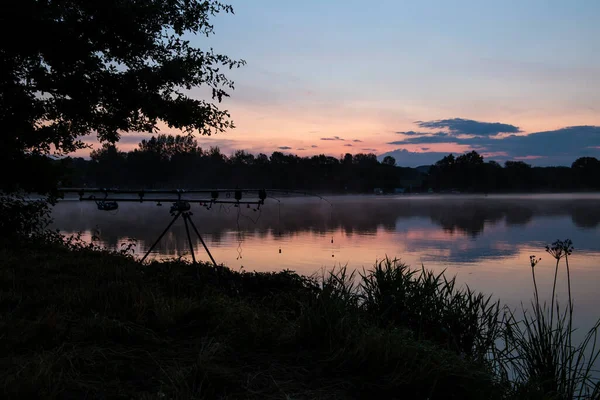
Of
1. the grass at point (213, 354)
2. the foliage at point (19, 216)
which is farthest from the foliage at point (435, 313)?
the foliage at point (19, 216)

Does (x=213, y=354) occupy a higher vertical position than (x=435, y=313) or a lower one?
higher

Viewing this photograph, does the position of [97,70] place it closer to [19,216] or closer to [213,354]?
[19,216]

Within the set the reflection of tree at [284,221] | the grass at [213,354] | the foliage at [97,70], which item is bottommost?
the reflection of tree at [284,221]

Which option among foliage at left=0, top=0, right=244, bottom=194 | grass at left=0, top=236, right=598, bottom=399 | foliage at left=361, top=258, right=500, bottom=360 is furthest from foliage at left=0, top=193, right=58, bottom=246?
foliage at left=361, top=258, right=500, bottom=360

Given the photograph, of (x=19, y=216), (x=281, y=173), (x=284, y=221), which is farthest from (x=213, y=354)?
(x=281, y=173)

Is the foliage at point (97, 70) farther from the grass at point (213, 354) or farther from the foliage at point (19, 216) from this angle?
the grass at point (213, 354)

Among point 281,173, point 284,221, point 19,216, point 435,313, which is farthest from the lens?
point 281,173

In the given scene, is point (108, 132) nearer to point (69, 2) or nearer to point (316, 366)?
point (69, 2)

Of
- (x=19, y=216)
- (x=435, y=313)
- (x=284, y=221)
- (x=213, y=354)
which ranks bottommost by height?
(x=284, y=221)

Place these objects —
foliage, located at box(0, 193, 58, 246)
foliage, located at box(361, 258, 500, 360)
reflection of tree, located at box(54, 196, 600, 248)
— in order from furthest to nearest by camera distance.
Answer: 1. reflection of tree, located at box(54, 196, 600, 248)
2. foliage, located at box(0, 193, 58, 246)
3. foliage, located at box(361, 258, 500, 360)

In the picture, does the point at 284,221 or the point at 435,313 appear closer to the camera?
the point at 435,313

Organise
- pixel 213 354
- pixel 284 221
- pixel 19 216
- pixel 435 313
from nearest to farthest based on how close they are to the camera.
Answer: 1. pixel 213 354
2. pixel 435 313
3. pixel 19 216
4. pixel 284 221

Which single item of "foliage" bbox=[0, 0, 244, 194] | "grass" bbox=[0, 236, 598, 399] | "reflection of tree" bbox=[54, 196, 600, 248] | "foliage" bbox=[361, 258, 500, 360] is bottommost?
"reflection of tree" bbox=[54, 196, 600, 248]

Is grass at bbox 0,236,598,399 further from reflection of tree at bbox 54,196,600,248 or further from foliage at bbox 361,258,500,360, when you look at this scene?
reflection of tree at bbox 54,196,600,248
